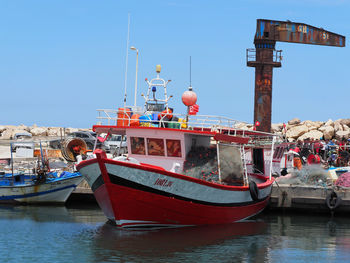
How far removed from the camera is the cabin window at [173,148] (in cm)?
2178

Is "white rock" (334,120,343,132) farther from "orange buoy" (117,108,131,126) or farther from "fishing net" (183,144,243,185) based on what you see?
"orange buoy" (117,108,131,126)

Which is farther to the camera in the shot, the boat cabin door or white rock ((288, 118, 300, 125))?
white rock ((288, 118, 300, 125))

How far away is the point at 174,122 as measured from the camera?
21547 mm

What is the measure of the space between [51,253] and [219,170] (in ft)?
23.7

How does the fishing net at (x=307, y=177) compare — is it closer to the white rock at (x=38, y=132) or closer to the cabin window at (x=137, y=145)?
the cabin window at (x=137, y=145)

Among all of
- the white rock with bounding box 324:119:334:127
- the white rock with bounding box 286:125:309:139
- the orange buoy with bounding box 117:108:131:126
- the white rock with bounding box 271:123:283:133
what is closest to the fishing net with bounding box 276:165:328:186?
the orange buoy with bounding box 117:108:131:126

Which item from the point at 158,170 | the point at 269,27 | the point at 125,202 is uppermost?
the point at 269,27

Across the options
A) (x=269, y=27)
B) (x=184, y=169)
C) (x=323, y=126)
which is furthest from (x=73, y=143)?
(x=323, y=126)

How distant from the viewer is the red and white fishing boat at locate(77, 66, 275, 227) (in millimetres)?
19766

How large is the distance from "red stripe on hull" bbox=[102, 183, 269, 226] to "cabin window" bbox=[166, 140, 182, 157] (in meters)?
2.21

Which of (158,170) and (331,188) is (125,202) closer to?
(158,170)

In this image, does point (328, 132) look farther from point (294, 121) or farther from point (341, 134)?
point (294, 121)

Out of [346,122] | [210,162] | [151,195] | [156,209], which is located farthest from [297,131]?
[151,195]

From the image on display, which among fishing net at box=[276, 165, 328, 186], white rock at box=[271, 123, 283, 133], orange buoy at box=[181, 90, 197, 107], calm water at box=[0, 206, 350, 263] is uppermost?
orange buoy at box=[181, 90, 197, 107]
